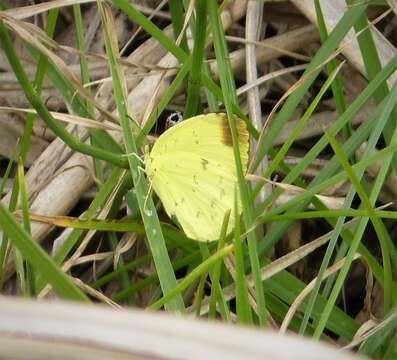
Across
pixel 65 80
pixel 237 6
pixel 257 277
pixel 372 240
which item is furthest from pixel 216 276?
pixel 237 6

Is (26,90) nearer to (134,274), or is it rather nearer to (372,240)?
(134,274)

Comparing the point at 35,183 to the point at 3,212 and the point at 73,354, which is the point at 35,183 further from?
the point at 73,354

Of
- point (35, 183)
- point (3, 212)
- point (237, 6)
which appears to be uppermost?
point (237, 6)

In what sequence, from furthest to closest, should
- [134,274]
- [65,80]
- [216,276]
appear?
[134,274] → [65,80] → [216,276]

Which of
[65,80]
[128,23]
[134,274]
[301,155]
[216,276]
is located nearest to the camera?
[216,276]

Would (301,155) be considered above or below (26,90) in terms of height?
below

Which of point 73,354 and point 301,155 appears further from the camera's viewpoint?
point 301,155
